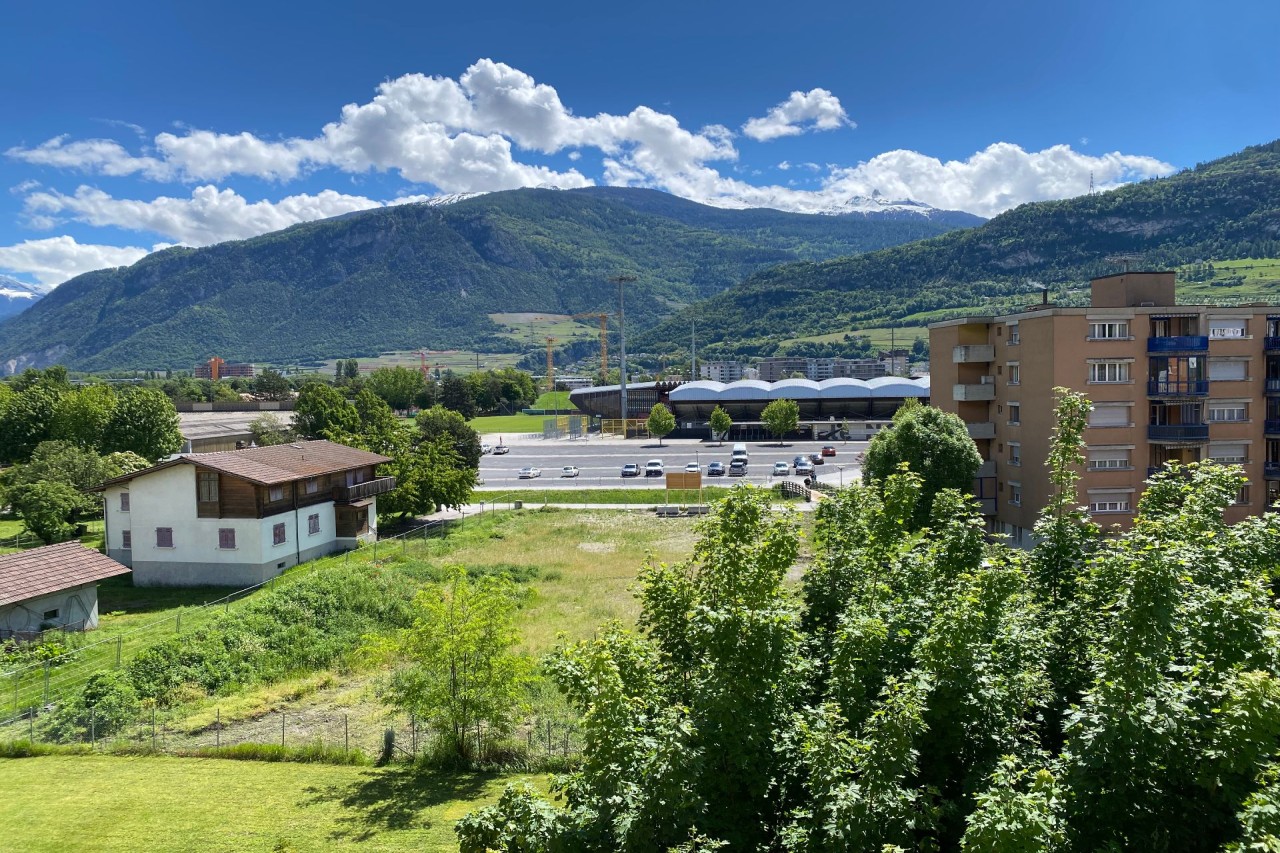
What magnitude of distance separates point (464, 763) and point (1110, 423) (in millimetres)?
41588

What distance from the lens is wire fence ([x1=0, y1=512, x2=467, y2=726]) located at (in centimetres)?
2647

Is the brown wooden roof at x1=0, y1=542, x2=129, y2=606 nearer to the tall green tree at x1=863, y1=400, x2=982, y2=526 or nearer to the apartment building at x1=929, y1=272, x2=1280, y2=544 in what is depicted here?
the tall green tree at x1=863, y1=400, x2=982, y2=526

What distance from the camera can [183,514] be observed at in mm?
45000

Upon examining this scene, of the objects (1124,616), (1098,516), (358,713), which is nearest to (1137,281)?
(1098,516)

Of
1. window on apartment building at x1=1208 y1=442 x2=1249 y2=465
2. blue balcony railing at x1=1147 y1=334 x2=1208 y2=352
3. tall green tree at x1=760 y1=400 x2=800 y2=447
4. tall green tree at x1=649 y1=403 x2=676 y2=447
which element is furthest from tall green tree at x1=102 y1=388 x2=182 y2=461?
window on apartment building at x1=1208 y1=442 x2=1249 y2=465

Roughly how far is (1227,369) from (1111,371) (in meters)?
7.43

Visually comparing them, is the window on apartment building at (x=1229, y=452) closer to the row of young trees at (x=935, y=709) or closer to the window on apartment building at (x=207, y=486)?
the row of young trees at (x=935, y=709)

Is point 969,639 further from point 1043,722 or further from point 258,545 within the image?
point 258,545

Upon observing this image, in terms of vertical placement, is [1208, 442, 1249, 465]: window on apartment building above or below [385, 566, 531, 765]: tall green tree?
above

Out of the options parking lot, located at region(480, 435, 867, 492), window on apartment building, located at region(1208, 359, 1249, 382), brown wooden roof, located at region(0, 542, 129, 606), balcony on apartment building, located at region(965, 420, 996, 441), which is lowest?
parking lot, located at region(480, 435, 867, 492)

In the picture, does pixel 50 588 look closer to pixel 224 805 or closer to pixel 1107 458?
pixel 224 805

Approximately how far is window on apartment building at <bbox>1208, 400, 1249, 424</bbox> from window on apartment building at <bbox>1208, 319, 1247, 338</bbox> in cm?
409

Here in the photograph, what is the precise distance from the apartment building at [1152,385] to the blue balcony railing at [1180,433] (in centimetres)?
6

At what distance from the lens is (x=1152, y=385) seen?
45.5m
